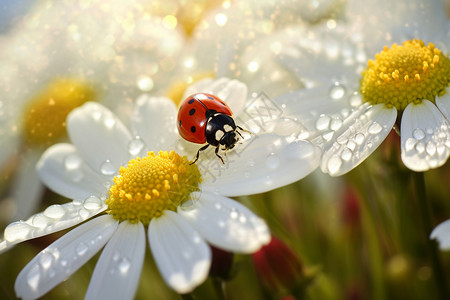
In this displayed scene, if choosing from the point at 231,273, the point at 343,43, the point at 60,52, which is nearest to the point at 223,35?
the point at 343,43

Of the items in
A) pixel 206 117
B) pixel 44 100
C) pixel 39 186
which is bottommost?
pixel 39 186

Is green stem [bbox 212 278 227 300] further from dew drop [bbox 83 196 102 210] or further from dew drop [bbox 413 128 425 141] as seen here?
dew drop [bbox 413 128 425 141]

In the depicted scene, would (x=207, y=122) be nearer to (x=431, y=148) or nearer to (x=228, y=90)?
(x=228, y=90)

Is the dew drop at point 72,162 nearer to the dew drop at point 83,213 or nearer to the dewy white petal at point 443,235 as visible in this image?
the dew drop at point 83,213

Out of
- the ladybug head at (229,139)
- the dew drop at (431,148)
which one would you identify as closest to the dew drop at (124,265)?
the ladybug head at (229,139)

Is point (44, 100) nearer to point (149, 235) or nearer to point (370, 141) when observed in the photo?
point (149, 235)

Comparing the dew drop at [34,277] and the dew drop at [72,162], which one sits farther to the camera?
the dew drop at [72,162]

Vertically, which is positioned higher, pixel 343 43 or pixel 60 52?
pixel 343 43
